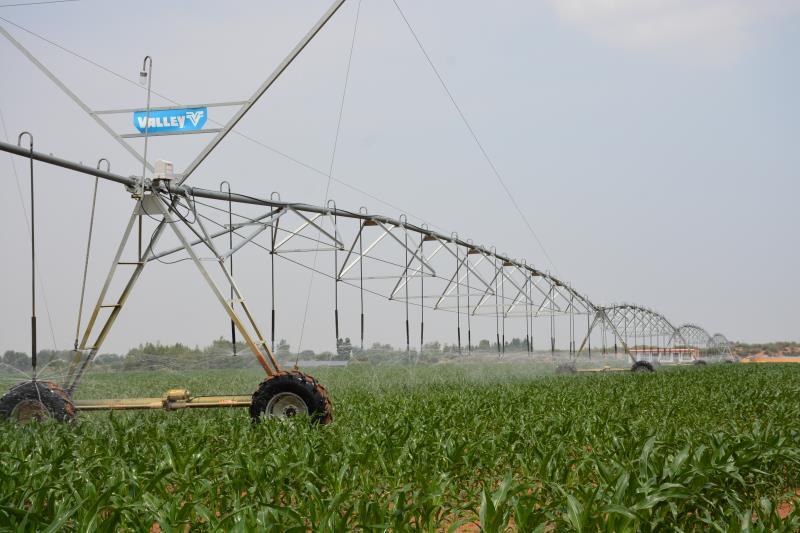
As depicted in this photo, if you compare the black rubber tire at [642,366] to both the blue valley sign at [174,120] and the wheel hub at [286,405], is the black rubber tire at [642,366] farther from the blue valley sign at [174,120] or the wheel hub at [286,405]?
the blue valley sign at [174,120]

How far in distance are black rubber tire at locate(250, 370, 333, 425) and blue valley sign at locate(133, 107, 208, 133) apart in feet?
13.1

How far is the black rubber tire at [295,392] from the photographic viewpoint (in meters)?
10.2

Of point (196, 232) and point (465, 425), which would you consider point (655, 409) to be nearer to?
point (465, 425)

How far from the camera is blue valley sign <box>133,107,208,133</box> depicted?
11.0 metres

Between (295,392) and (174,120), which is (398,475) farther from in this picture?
(174,120)

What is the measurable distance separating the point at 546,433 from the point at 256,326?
14.8 feet

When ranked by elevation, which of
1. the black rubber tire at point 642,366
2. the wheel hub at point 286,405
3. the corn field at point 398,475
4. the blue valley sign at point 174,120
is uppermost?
the blue valley sign at point 174,120

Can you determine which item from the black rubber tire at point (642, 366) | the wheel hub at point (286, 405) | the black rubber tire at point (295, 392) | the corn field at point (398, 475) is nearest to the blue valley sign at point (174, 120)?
the black rubber tire at point (295, 392)

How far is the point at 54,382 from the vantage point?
10453mm

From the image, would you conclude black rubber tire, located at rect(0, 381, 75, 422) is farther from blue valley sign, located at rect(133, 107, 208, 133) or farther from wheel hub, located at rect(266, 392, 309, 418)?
blue valley sign, located at rect(133, 107, 208, 133)

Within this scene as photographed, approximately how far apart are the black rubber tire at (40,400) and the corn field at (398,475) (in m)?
0.36

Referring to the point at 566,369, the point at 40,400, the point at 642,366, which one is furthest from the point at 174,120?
the point at 642,366

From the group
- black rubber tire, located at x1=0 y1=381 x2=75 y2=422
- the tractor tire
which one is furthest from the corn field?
the tractor tire

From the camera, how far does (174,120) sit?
36.4ft
